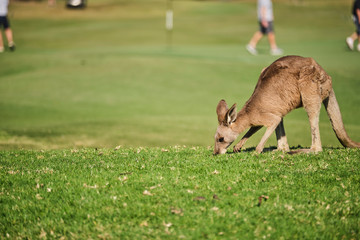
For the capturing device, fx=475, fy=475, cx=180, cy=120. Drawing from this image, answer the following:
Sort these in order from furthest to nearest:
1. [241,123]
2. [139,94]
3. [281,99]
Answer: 1. [139,94]
2. [241,123]
3. [281,99]

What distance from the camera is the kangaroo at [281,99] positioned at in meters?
7.34

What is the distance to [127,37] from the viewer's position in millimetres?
32719

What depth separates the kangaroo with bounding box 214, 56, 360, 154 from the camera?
24.1 ft

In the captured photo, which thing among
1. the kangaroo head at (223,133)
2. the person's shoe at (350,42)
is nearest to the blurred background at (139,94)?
the person's shoe at (350,42)

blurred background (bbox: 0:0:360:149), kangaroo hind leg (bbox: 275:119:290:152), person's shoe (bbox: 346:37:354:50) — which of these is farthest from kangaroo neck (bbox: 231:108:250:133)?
person's shoe (bbox: 346:37:354:50)

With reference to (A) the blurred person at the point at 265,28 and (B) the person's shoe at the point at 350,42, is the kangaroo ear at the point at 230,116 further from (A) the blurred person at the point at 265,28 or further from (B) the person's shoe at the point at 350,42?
(B) the person's shoe at the point at 350,42

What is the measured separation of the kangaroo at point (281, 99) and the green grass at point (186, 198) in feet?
1.35

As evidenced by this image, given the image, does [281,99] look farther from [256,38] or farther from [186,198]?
[256,38]

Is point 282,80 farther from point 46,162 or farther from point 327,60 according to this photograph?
point 327,60

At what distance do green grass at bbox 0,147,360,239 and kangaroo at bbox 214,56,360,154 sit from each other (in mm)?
411

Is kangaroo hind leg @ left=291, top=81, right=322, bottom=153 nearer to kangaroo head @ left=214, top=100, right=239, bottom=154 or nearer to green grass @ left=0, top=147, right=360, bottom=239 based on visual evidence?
green grass @ left=0, top=147, right=360, bottom=239

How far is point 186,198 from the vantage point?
5.82 meters

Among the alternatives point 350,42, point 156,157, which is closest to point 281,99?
point 156,157

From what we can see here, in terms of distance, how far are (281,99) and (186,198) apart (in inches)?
101
